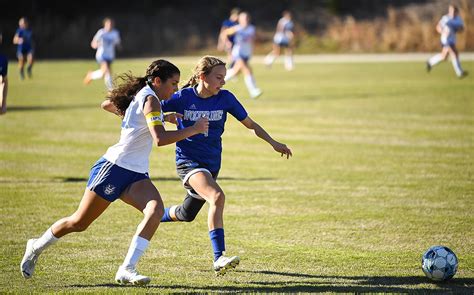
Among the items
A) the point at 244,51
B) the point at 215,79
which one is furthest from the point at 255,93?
the point at 215,79

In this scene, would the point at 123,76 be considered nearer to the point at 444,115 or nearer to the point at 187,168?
the point at 187,168

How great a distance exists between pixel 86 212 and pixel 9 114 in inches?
575

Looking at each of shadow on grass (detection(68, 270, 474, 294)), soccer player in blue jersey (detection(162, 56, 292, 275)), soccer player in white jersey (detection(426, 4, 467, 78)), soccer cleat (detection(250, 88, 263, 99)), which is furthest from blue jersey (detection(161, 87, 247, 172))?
soccer player in white jersey (detection(426, 4, 467, 78))

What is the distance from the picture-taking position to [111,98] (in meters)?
6.58

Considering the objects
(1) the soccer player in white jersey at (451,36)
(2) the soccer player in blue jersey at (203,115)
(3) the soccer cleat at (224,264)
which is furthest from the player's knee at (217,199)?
(1) the soccer player in white jersey at (451,36)

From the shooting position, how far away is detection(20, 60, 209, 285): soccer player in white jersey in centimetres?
624

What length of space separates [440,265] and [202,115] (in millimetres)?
2482

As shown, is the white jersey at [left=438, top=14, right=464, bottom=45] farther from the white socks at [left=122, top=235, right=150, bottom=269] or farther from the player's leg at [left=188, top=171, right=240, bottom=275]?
the white socks at [left=122, top=235, right=150, bottom=269]

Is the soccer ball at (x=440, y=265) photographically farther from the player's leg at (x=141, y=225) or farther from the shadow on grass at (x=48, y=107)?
the shadow on grass at (x=48, y=107)

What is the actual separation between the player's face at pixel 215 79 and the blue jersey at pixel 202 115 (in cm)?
16

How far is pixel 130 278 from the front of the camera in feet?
20.0

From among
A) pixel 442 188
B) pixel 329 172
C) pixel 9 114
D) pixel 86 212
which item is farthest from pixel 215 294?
pixel 9 114

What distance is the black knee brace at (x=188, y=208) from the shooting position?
7293 millimetres

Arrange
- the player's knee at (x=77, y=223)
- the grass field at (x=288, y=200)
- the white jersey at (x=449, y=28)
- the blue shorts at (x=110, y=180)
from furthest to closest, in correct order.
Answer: the white jersey at (x=449, y=28)
the grass field at (x=288, y=200)
the player's knee at (x=77, y=223)
the blue shorts at (x=110, y=180)
